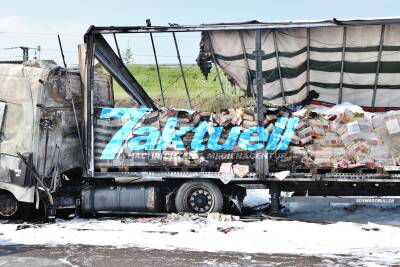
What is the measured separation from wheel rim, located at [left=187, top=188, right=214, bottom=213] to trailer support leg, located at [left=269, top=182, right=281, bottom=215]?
4.03ft

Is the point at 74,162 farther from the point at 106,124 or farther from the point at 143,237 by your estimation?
the point at 143,237

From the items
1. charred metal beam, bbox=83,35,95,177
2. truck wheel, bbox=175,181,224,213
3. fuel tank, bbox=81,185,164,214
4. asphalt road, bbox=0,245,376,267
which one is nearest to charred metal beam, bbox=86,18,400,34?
charred metal beam, bbox=83,35,95,177

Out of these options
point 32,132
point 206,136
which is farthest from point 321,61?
point 32,132

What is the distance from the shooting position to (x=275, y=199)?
1068 cm

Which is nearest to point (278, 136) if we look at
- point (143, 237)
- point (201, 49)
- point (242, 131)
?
point (242, 131)

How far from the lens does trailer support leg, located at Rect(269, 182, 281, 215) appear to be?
10.6 meters

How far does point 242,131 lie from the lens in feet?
34.9

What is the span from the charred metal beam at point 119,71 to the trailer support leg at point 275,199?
11.7 ft

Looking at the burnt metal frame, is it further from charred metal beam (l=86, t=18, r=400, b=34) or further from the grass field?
the grass field

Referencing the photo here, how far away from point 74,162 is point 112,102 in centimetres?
176

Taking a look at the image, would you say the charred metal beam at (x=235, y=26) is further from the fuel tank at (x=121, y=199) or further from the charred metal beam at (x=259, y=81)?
the fuel tank at (x=121, y=199)

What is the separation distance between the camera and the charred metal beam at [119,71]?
11.0 metres
